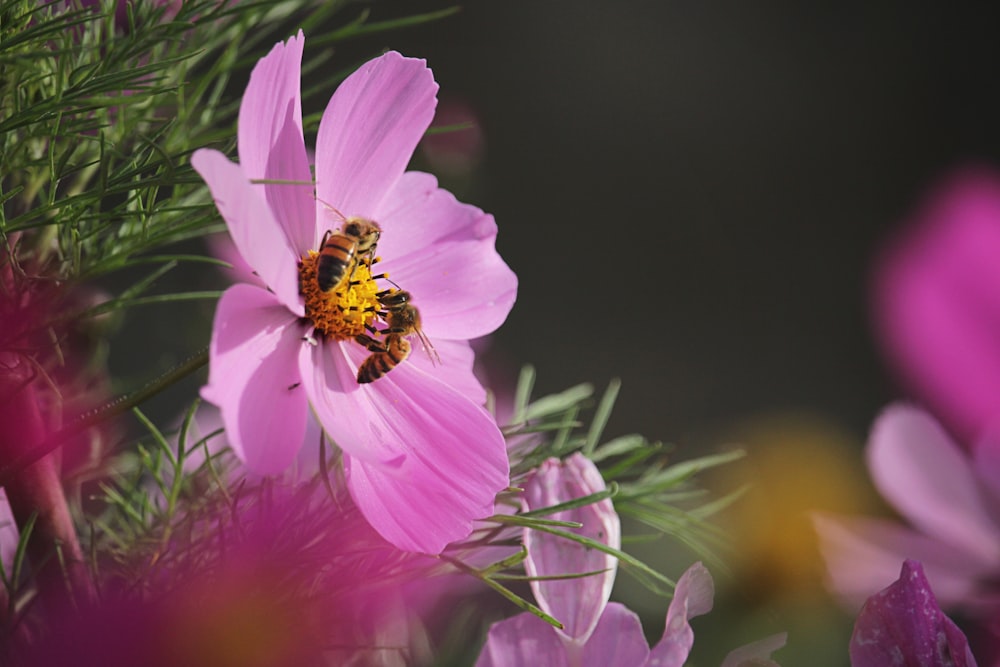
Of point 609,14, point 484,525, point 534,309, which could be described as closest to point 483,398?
point 484,525

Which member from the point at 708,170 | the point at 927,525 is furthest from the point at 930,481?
the point at 708,170

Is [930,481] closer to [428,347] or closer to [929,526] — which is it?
[929,526]

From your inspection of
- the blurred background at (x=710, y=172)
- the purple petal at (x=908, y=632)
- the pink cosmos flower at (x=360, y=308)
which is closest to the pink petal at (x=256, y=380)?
the pink cosmos flower at (x=360, y=308)

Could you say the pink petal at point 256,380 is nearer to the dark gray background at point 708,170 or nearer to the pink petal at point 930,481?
the pink petal at point 930,481

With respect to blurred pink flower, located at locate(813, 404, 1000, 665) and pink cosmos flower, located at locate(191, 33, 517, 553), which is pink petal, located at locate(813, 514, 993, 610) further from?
pink cosmos flower, located at locate(191, 33, 517, 553)

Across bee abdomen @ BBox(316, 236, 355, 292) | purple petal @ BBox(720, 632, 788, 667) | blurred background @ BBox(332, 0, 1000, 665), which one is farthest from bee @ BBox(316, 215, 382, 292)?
blurred background @ BBox(332, 0, 1000, 665)

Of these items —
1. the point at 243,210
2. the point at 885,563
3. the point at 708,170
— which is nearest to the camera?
the point at 243,210
